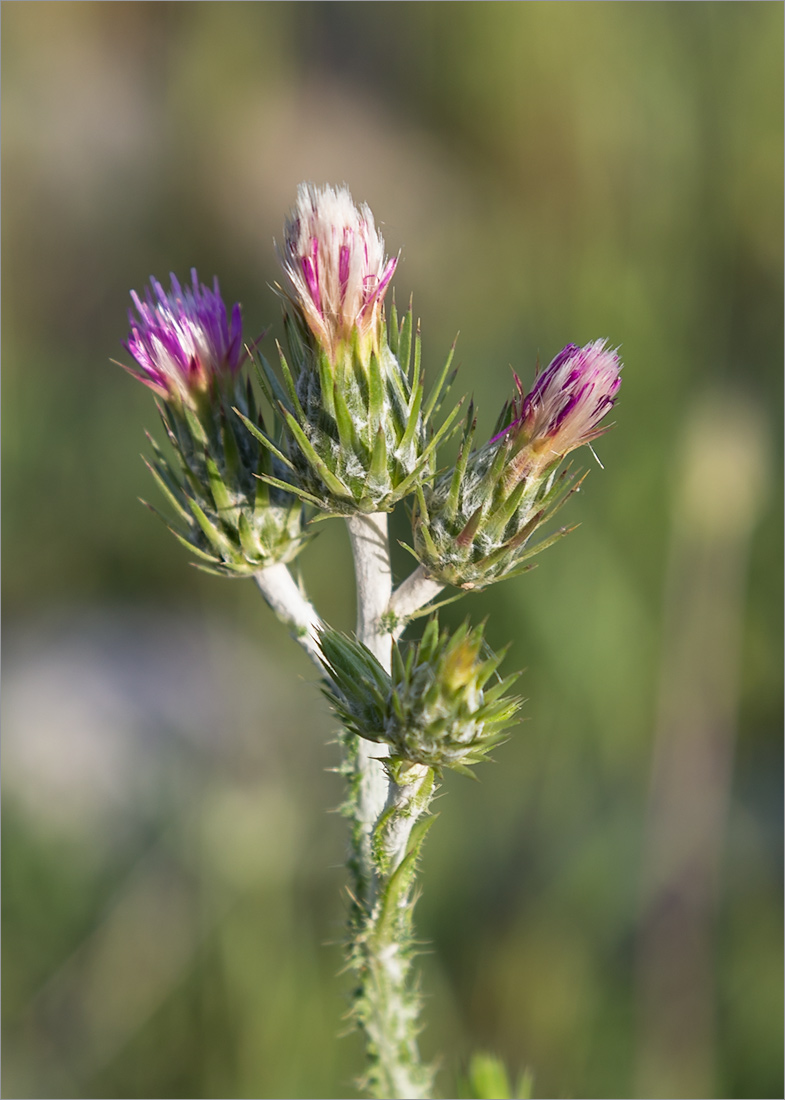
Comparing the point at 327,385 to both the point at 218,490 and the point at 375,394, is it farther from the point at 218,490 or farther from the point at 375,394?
the point at 218,490

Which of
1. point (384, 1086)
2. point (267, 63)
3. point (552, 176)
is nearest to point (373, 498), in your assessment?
point (384, 1086)

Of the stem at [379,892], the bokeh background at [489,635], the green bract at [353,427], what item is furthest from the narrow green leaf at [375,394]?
the bokeh background at [489,635]

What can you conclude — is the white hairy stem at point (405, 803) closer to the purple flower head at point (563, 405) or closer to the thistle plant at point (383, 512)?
the thistle plant at point (383, 512)

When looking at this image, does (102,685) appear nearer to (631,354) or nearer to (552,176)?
(631,354)

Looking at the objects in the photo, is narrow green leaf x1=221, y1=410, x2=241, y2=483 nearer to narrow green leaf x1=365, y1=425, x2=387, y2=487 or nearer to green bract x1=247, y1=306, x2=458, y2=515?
green bract x1=247, y1=306, x2=458, y2=515

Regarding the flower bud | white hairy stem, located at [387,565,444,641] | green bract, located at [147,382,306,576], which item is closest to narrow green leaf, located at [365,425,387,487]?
the flower bud

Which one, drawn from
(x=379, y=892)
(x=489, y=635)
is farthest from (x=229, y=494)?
(x=489, y=635)

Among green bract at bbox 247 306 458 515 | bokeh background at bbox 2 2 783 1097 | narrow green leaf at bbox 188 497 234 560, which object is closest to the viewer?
green bract at bbox 247 306 458 515
